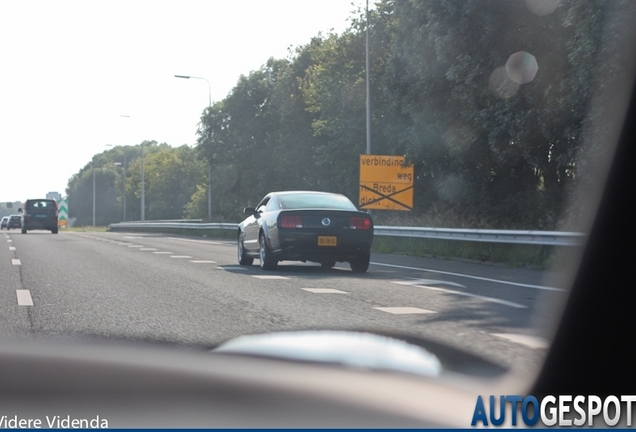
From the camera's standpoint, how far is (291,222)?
1484cm

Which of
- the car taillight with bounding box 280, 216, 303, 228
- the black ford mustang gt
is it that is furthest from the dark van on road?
the car taillight with bounding box 280, 216, 303, 228

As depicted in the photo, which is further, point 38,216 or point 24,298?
point 38,216

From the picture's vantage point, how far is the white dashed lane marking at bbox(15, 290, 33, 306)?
31.6 ft

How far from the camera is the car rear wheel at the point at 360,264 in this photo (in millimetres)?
15266

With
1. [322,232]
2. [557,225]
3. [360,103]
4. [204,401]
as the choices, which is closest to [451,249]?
[557,225]

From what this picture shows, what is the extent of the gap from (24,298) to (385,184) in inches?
802

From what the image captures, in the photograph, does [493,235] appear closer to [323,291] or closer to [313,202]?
[313,202]

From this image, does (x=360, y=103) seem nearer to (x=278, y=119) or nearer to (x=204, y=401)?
(x=278, y=119)

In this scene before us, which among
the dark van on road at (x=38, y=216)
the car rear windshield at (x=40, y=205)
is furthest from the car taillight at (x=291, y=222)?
the car rear windshield at (x=40, y=205)

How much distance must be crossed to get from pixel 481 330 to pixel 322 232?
7.84 meters

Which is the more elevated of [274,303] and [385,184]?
[385,184]

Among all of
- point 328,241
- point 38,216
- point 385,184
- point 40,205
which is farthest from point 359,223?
point 40,205

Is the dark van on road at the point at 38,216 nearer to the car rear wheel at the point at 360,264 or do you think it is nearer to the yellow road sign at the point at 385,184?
the yellow road sign at the point at 385,184

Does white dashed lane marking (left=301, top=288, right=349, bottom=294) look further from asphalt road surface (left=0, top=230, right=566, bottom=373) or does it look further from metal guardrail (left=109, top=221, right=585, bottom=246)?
metal guardrail (left=109, top=221, right=585, bottom=246)
